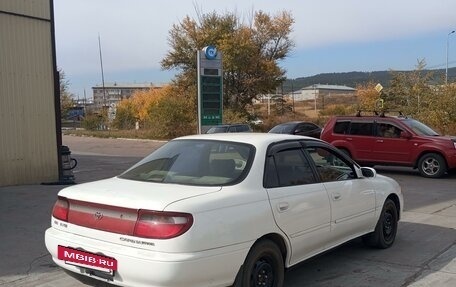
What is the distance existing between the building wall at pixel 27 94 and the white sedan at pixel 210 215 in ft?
23.2

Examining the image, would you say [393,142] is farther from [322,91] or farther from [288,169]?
[322,91]

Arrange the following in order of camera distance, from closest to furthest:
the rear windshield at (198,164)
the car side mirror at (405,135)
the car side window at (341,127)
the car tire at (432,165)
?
1. the rear windshield at (198,164)
2. the car tire at (432,165)
3. the car side mirror at (405,135)
4. the car side window at (341,127)

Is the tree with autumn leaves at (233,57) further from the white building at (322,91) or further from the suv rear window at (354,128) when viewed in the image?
the white building at (322,91)

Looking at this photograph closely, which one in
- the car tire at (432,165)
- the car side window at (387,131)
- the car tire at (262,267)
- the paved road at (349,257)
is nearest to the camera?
the car tire at (262,267)

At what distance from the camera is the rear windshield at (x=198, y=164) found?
4.62 meters

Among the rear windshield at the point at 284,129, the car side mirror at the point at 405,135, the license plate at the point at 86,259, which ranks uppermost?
the car side mirror at the point at 405,135

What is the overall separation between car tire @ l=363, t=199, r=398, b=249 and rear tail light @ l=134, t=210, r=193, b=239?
10.9ft

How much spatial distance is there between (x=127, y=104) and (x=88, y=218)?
2100 inches

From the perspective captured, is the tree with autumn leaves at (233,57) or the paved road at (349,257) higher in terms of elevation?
the tree with autumn leaves at (233,57)

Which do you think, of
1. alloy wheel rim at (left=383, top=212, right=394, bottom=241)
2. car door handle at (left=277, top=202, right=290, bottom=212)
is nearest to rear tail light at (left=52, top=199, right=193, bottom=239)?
car door handle at (left=277, top=202, right=290, bottom=212)

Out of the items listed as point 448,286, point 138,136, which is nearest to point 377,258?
point 448,286

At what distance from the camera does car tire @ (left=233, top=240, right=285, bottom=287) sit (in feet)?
14.0

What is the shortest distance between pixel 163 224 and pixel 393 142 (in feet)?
40.2

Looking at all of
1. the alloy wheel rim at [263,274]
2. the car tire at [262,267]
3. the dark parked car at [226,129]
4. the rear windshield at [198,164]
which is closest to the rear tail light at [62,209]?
the rear windshield at [198,164]
